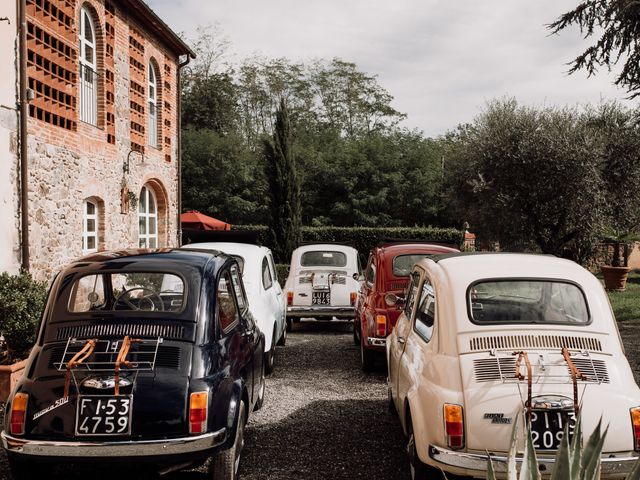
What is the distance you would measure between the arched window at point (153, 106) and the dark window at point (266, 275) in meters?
8.94

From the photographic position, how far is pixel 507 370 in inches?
152

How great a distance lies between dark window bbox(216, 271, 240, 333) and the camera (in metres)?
4.75

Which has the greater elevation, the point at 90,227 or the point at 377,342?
the point at 90,227

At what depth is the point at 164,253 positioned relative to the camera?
4.96 meters

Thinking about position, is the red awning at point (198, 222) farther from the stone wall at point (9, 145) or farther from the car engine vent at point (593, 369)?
the car engine vent at point (593, 369)

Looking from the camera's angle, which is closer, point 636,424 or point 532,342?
point 636,424

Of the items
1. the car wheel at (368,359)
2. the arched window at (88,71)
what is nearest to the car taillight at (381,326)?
the car wheel at (368,359)

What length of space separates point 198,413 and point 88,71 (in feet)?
36.2

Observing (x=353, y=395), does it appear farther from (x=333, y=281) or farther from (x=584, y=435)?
(x=333, y=281)

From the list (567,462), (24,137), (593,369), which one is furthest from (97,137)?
(567,462)

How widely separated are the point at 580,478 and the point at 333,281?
8919 mm

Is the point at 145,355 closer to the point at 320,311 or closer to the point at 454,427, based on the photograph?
the point at 454,427

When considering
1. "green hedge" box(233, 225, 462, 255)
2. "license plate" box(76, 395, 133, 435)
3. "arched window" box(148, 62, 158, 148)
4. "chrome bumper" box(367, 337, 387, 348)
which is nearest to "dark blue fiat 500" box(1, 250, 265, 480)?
"license plate" box(76, 395, 133, 435)

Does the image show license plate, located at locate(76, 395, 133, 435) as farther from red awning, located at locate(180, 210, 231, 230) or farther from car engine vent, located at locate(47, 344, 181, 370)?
red awning, located at locate(180, 210, 231, 230)
